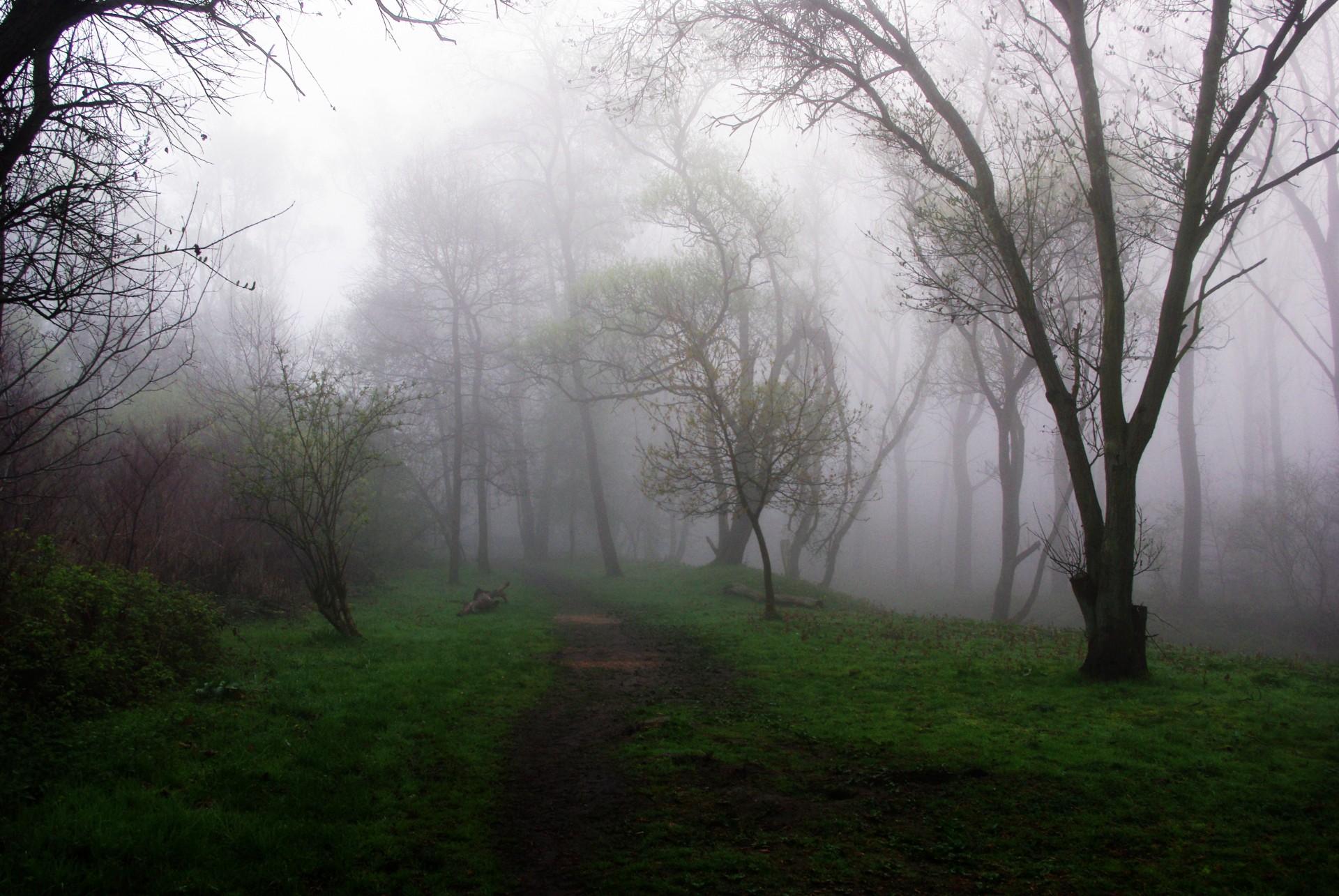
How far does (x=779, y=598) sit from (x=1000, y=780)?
1255cm

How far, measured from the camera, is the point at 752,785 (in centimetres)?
587

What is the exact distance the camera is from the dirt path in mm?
4945

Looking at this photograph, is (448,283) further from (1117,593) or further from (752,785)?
(752,785)

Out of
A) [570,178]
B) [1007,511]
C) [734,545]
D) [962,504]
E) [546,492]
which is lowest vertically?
[734,545]

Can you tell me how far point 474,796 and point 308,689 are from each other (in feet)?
10.3

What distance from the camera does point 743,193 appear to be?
922 inches

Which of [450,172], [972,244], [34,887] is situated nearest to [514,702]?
[34,887]

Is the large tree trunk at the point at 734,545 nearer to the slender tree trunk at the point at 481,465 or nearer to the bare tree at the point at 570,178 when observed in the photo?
the bare tree at the point at 570,178

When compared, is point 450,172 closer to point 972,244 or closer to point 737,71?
point 737,71

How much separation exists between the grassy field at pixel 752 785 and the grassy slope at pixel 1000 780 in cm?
2

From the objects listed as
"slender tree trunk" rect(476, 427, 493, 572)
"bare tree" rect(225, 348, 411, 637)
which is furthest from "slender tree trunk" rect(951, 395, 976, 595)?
"bare tree" rect(225, 348, 411, 637)

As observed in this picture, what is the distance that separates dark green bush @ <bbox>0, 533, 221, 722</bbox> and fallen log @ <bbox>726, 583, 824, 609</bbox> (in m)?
11.2

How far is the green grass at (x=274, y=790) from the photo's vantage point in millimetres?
4152

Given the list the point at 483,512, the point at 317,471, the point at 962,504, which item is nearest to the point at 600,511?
the point at 483,512
